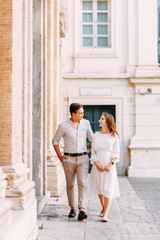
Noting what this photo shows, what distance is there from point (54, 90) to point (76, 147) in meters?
4.22

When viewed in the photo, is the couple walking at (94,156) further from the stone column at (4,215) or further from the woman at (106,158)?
the stone column at (4,215)

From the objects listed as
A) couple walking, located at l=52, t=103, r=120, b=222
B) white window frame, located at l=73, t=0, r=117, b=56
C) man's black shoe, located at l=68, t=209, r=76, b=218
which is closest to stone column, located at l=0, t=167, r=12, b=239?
couple walking, located at l=52, t=103, r=120, b=222

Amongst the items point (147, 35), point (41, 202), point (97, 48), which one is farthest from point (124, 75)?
point (41, 202)

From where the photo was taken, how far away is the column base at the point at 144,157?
14.8 m

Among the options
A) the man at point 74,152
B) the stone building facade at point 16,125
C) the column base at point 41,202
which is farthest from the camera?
the column base at point 41,202

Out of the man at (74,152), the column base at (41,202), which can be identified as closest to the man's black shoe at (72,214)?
the man at (74,152)

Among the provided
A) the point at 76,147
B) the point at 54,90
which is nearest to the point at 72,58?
the point at 54,90

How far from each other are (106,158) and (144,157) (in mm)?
8414

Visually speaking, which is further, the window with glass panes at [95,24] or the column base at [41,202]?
the window with glass panes at [95,24]

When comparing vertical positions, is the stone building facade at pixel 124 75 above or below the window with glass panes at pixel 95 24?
below

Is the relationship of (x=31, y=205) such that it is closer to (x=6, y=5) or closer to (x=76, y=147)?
(x=76, y=147)

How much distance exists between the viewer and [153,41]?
50.6 feet

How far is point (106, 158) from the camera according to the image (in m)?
6.83

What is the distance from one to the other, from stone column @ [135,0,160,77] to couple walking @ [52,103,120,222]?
896 cm
